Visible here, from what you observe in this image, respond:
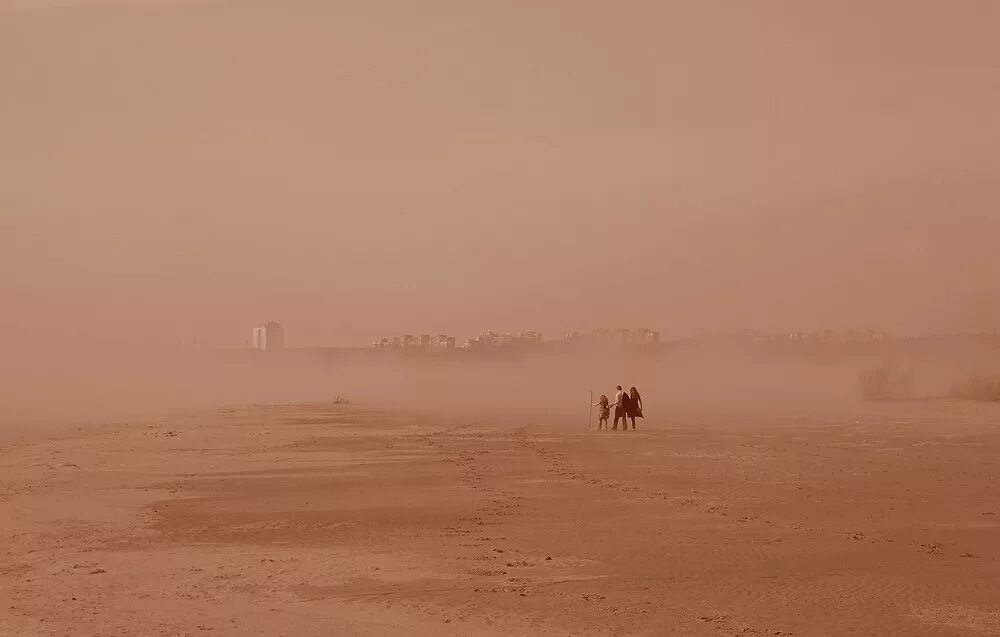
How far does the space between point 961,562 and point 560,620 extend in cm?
573

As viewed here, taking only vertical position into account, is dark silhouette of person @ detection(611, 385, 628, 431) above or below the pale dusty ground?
above

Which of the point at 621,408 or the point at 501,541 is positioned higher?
the point at 621,408

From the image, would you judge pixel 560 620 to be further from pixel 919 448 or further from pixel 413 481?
pixel 919 448

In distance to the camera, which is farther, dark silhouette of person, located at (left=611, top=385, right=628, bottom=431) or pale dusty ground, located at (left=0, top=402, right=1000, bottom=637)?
dark silhouette of person, located at (left=611, top=385, right=628, bottom=431)

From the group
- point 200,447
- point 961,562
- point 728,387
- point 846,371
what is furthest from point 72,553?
point 846,371

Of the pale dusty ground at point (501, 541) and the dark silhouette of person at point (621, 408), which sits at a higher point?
the dark silhouette of person at point (621, 408)

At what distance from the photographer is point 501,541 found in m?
14.1

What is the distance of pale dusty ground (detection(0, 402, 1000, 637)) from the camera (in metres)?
10.3

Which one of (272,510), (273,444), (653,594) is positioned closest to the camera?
(653,594)

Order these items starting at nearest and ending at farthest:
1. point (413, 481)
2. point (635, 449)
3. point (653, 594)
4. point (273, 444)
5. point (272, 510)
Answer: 1. point (653, 594)
2. point (272, 510)
3. point (413, 481)
4. point (635, 449)
5. point (273, 444)

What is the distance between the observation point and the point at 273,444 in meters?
29.8

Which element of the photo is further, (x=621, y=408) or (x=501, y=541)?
(x=621, y=408)

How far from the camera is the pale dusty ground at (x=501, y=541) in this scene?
1030 centimetres

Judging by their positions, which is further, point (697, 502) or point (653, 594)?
point (697, 502)
